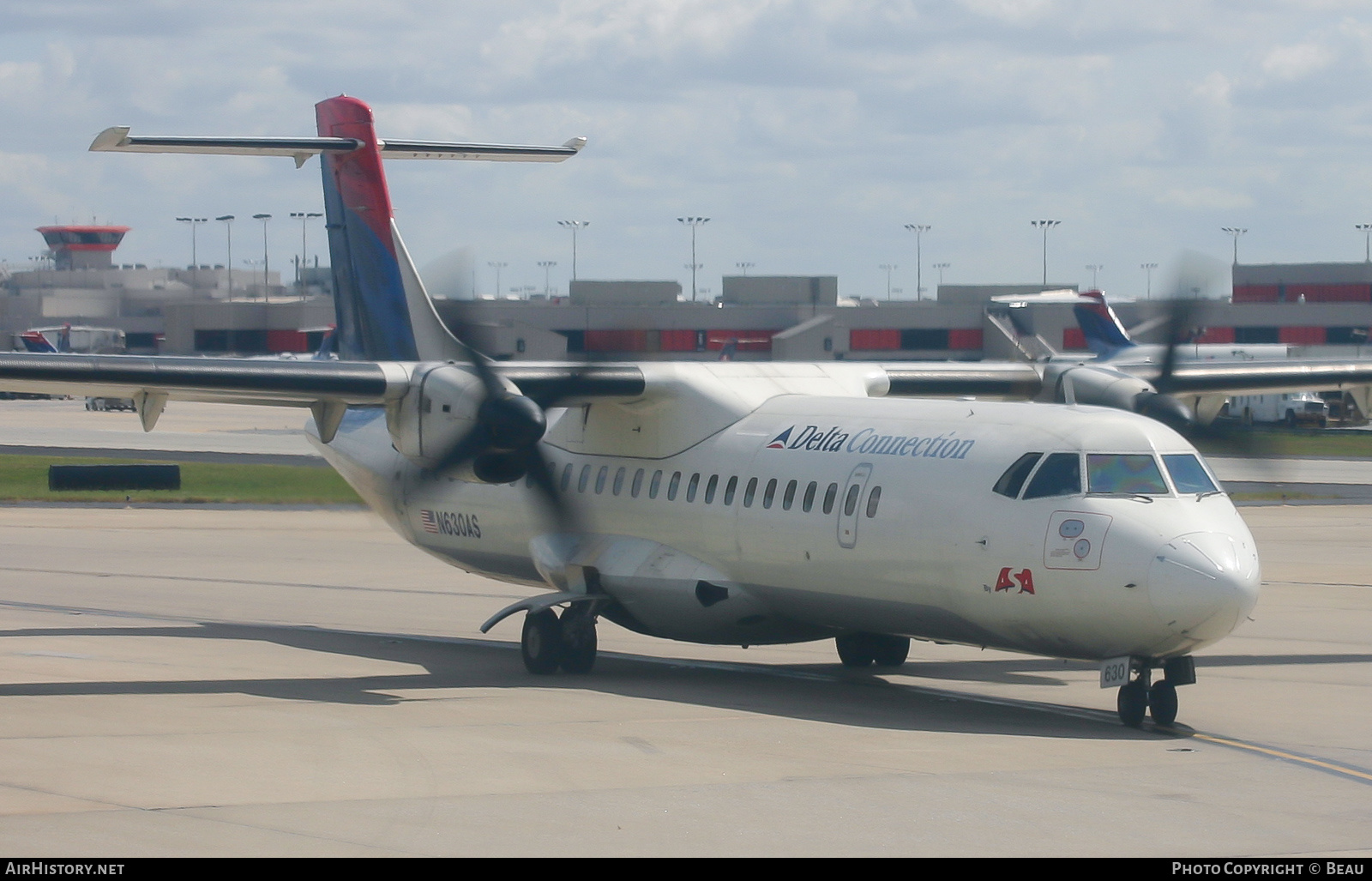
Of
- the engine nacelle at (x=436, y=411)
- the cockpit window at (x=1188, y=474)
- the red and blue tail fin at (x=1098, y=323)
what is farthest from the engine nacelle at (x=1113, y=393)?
the red and blue tail fin at (x=1098, y=323)

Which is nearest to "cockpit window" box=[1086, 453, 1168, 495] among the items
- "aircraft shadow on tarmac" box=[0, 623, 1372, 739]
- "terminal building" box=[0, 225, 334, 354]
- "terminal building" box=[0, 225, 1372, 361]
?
"aircraft shadow on tarmac" box=[0, 623, 1372, 739]

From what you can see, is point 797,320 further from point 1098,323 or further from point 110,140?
point 110,140

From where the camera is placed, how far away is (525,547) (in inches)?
774

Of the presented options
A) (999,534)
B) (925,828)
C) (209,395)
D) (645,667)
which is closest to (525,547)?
(645,667)

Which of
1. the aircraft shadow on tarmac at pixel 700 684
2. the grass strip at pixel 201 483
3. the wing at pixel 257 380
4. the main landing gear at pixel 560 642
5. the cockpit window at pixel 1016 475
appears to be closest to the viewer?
the cockpit window at pixel 1016 475

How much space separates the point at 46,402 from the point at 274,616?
83778 millimetres

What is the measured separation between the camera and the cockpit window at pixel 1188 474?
14396 mm

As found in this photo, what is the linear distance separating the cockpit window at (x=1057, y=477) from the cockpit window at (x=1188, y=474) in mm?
809

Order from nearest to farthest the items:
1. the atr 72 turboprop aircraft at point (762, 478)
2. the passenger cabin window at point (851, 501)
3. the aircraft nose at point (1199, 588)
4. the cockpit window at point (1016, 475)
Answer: the aircraft nose at point (1199, 588) < the atr 72 turboprop aircraft at point (762, 478) < the cockpit window at point (1016, 475) < the passenger cabin window at point (851, 501)

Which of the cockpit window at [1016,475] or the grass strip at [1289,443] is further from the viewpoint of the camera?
the grass strip at [1289,443]

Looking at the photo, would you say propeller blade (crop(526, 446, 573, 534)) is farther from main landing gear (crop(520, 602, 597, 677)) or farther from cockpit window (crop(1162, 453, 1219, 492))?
cockpit window (crop(1162, 453, 1219, 492))

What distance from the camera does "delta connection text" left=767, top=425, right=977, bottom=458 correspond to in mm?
15516

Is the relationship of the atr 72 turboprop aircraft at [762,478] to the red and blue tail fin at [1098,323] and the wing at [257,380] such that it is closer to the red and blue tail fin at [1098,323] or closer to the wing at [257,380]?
the wing at [257,380]

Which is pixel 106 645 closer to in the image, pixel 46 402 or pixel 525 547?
pixel 525 547
